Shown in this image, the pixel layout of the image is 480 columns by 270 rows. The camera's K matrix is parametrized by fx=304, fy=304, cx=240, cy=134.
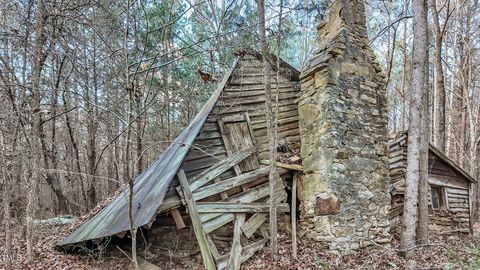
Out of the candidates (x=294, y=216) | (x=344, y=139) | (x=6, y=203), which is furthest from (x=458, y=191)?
(x=6, y=203)

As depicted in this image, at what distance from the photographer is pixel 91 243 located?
6.28 meters

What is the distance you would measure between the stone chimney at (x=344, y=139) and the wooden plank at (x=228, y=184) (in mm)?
1102

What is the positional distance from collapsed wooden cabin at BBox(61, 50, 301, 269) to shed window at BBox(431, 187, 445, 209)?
6.11 meters

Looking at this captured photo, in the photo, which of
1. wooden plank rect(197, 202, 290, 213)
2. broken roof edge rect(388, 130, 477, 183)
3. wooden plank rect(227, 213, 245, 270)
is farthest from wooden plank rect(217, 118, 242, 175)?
broken roof edge rect(388, 130, 477, 183)

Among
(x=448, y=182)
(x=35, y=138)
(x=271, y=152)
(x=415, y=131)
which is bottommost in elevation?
(x=448, y=182)

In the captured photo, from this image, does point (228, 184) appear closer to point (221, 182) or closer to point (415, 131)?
point (221, 182)

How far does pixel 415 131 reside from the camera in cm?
632

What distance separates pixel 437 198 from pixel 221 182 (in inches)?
334

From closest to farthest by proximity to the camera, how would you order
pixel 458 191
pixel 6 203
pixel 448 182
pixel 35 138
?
pixel 6 203
pixel 35 138
pixel 448 182
pixel 458 191

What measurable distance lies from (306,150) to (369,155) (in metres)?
1.45

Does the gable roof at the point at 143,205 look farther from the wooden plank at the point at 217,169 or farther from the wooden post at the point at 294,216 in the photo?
the wooden post at the point at 294,216

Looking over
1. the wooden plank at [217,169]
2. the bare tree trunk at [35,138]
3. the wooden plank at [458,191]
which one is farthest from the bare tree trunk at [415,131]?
the bare tree trunk at [35,138]

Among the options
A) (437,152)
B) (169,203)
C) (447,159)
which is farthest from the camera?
(447,159)

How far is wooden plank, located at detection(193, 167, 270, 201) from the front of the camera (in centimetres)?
602
